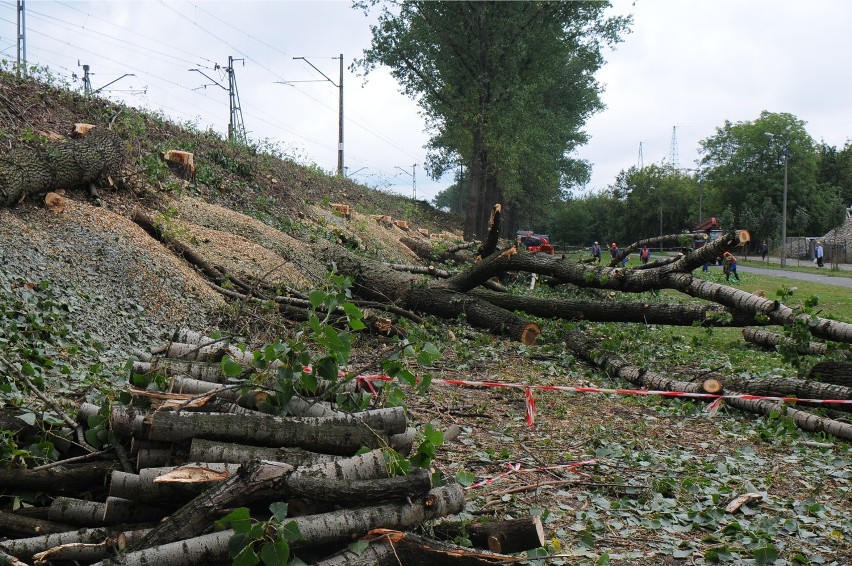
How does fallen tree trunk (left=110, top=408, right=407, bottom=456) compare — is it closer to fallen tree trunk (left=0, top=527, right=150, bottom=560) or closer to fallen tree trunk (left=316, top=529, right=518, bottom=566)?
fallen tree trunk (left=0, top=527, right=150, bottom=560)

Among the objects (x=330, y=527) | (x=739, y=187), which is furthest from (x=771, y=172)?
(x=330, y=527)

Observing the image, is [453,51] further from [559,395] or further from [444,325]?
[559,395]

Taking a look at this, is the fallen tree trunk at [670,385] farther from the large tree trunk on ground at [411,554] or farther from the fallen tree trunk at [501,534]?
the large tree trunk on ground at [411,554]

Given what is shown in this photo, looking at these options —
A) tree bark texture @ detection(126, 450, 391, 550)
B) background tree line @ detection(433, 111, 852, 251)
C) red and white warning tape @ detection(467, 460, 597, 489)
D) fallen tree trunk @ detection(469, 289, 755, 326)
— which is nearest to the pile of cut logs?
tree bark texture @ detection(126, 450, 391, 550)

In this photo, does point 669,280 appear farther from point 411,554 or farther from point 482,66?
point 482,66

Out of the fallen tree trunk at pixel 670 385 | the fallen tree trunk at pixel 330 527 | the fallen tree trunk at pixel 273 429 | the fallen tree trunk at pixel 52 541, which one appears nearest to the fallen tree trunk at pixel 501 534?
the fallen tree trunk at pixel 330 527

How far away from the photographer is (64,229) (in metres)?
9.12

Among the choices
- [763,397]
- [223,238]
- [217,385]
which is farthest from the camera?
[223,238]

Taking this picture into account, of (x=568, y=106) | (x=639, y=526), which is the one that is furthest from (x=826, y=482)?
(x=568, y=106)

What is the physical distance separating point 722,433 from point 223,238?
796 cm

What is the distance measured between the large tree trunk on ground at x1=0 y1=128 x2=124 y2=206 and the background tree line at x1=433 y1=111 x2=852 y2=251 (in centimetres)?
4395

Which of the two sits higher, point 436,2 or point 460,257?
point 436,2

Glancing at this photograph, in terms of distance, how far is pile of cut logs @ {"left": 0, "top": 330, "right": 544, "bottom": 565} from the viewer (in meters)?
3.09

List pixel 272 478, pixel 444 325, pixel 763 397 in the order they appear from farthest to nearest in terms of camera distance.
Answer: pixel 444 325 < pixel 763 397 < pixel 272 478
